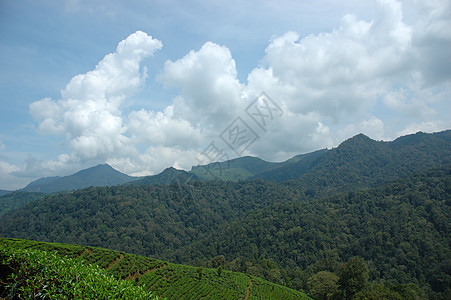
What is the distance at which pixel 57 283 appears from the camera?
6723 mm

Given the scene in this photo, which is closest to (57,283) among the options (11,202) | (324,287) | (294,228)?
(324,287)

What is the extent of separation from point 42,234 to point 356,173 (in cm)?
19609

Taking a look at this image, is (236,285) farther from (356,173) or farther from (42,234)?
(356,173)

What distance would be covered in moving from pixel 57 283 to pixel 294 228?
3746 inches

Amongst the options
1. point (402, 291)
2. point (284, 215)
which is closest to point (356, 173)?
point (284, 215)

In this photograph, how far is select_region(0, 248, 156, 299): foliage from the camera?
633cm

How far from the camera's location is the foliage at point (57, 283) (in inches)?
249

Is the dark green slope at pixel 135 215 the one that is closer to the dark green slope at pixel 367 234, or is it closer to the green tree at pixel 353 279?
the dark green slope at pixel 367 234

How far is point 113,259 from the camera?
3453cm

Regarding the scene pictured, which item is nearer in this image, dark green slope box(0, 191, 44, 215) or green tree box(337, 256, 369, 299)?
green tree box(337, 256, 369, 299)

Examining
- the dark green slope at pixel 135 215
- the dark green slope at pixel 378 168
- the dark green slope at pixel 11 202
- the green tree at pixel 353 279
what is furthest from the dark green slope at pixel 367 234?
the dark green slope at pixel 11 202

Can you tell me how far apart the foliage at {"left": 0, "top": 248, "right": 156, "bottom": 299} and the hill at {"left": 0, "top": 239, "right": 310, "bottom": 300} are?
24302mm

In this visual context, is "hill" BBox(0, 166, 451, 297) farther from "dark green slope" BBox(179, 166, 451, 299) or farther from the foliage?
the foliage

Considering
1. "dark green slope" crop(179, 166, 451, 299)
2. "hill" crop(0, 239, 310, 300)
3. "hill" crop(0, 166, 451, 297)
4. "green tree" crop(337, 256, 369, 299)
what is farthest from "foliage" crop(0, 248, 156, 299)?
"dark green slope" crop(179, 166, 451, 299)
